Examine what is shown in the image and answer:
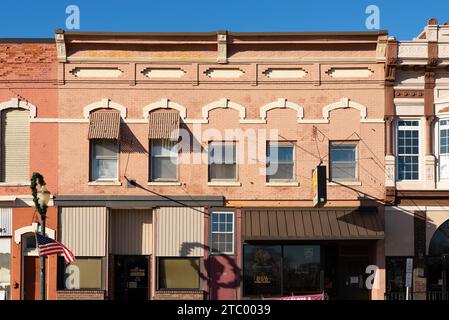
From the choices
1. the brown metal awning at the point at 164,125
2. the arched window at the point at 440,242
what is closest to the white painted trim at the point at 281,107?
the brown metal awning at the point at 164,125

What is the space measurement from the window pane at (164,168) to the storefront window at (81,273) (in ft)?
10.6

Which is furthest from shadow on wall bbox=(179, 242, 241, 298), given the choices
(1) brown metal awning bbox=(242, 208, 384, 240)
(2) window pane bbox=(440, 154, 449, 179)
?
(2) window pane bbox=(440, 154, 449, 179)

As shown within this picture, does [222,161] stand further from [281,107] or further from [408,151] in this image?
[408,151]

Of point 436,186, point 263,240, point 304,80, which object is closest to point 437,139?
point 436,186

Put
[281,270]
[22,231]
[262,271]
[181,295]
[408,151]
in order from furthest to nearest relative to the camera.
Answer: [408,151]
[22,231]
[262,271]
[281,270]
[181,295]

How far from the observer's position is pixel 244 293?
22.1 metres

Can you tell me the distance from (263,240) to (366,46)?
7151 millimetres

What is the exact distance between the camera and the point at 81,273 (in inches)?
881

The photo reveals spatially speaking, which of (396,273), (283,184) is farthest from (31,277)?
(396,273)

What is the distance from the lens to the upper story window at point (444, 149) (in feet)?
74.2

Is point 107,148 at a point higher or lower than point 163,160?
higher

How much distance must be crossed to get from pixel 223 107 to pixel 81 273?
6.97m
